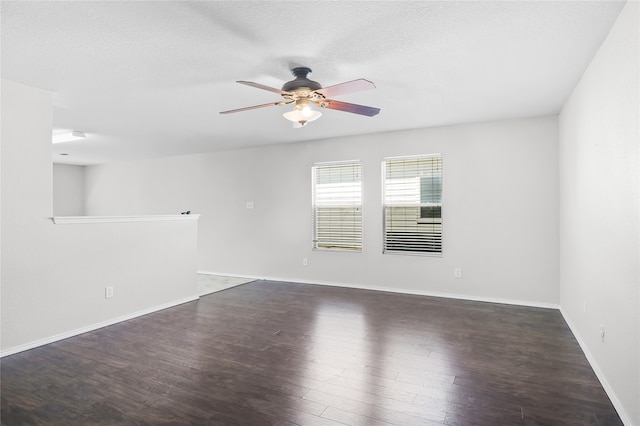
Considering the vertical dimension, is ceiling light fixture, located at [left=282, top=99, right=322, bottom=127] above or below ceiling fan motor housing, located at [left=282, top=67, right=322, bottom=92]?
below

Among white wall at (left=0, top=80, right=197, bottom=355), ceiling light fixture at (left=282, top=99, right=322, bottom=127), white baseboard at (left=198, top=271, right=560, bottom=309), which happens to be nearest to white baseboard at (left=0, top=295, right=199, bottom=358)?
white wall at (left=0, top=80, right=197, bottom=355)

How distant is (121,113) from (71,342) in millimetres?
2532

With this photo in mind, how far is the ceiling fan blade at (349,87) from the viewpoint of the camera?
237 cm

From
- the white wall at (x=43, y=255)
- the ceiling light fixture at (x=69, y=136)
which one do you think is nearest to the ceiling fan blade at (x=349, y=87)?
the white wall at (x=43, y=255)

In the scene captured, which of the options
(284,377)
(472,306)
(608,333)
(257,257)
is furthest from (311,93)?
(257,257)

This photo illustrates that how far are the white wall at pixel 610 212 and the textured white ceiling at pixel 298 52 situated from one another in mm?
253

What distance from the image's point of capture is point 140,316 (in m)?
4.00

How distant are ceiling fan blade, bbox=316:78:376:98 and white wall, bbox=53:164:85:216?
26.7 feet

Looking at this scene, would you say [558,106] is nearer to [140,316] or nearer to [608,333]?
[608,333]

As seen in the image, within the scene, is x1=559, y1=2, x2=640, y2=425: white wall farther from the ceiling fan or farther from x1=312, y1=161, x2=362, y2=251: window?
x1=312, y1=161, x2=362, y2=251: window

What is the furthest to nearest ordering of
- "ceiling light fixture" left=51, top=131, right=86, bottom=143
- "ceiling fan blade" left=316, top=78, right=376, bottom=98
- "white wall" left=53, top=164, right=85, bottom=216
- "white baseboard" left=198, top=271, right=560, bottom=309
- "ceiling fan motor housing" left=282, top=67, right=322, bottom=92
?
"white wall" left=53, top=164, right=85, bottom=216, "ceiling light fixture" left=51, top=131, right=86, bottom=143, "white baseboard" left=198, top=271, right=560, bottom=309, "ceiling fan motor housing" left=282, top=67, right=322, bottom=92, "ceiling fan blade" left=316, top=78, right=376, bottom=98

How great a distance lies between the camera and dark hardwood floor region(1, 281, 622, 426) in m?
2.05

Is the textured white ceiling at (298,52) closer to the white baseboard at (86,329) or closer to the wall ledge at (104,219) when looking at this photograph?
the wall ledge at (104,219)

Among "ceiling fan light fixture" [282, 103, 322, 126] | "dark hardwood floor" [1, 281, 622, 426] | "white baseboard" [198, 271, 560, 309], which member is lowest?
"dark hardwood floor" [1, 281, 622, 426]
